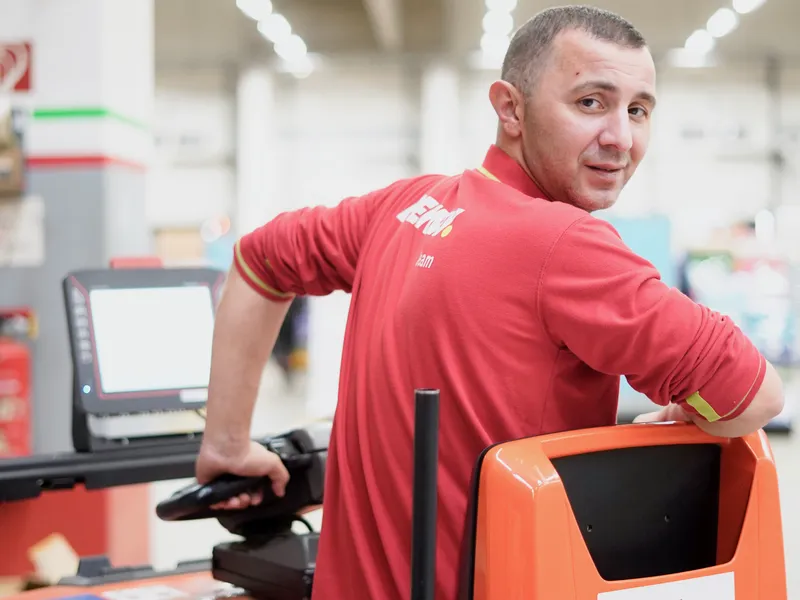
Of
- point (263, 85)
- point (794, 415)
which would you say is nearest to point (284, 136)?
point (263, 85)

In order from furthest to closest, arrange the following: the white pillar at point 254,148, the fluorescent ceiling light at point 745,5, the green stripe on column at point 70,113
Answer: the white pillar at point 254,148 → the fluorescent ceiling light at point 745,5 → the green stripe on column at point 70,113

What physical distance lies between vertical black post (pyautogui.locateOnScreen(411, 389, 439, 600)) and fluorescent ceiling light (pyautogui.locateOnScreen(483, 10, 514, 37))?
13.7 metres

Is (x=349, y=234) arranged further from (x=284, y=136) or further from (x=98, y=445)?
(x=284, y=136)

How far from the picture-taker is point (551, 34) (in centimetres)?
133

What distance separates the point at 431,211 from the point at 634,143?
0.30 metres

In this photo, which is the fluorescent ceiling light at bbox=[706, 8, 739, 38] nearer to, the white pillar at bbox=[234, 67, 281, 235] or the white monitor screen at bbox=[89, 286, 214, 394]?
the white pillar at bbox=[234, 67, 281, 235]

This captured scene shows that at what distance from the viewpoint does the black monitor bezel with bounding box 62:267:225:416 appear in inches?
90.7

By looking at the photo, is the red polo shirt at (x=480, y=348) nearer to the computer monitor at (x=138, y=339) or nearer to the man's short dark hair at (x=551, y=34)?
the man's short dark hair at (x=551, y=34)

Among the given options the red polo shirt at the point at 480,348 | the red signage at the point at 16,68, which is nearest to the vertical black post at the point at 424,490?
the red polo shirt at the point at 480,348

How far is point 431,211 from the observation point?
1.41m

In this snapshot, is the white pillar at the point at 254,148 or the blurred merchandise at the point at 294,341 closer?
the blurred merchandise at the point at 294,341

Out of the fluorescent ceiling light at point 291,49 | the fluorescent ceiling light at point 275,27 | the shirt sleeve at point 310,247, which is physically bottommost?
the shirt sleeve at point 310,247

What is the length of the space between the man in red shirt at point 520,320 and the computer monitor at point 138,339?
100 cm

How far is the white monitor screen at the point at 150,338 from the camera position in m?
2.35
